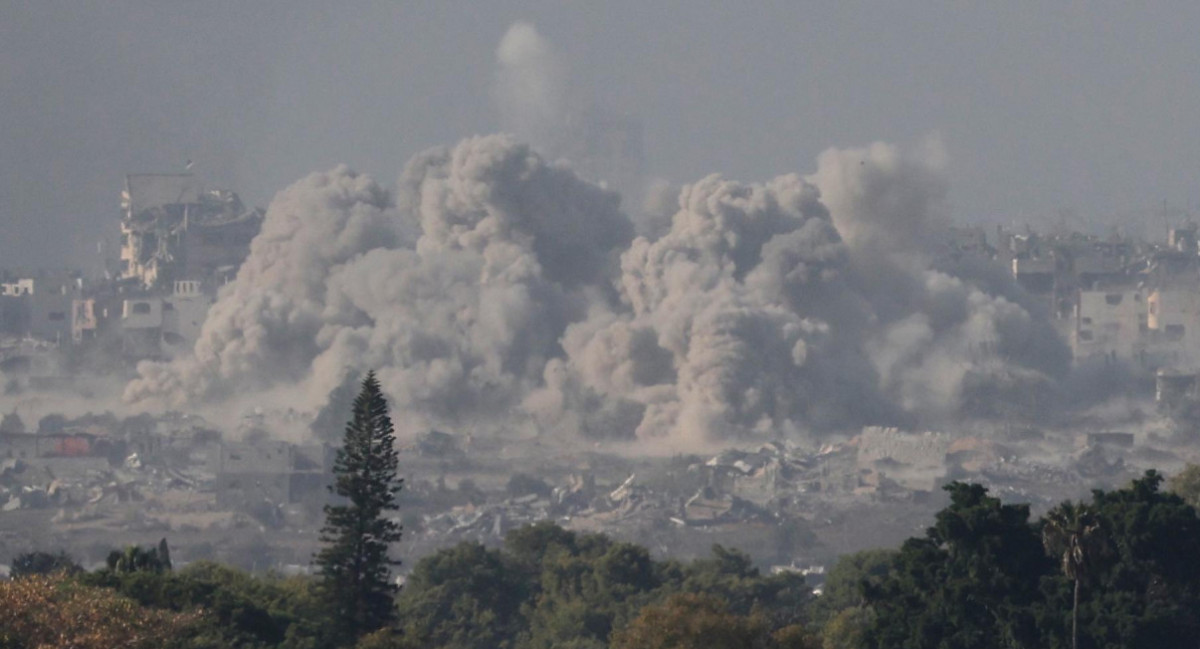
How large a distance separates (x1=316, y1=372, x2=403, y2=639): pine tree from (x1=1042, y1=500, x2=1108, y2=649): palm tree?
11.3 metres

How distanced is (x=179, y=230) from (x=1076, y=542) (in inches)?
4729

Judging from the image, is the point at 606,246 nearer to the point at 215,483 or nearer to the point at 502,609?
the point at 215,483

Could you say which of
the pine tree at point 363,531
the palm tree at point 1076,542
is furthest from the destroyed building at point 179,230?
the palm tree at point 1076,542

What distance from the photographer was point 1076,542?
138 ft

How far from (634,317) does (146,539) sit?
25.4m

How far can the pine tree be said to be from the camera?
1842 inches

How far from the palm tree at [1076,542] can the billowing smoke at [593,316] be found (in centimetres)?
6343

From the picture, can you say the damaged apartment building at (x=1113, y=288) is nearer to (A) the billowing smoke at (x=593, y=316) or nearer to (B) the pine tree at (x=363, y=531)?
(A) the billowing smoke at (x=593, y=316)

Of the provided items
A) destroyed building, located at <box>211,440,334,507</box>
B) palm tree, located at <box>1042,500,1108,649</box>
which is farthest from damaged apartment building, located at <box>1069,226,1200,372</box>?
palm tree, located at <box>1042,500,1108,649</box>

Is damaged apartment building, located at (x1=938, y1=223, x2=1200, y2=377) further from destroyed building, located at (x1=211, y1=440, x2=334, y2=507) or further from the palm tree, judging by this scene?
the palm tree

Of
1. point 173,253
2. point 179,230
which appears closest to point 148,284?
point 173,253

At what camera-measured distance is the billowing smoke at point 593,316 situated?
10944 cm

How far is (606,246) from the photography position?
122 m

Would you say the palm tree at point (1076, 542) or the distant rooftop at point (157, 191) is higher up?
the distant rooftop at point (157, 191)
